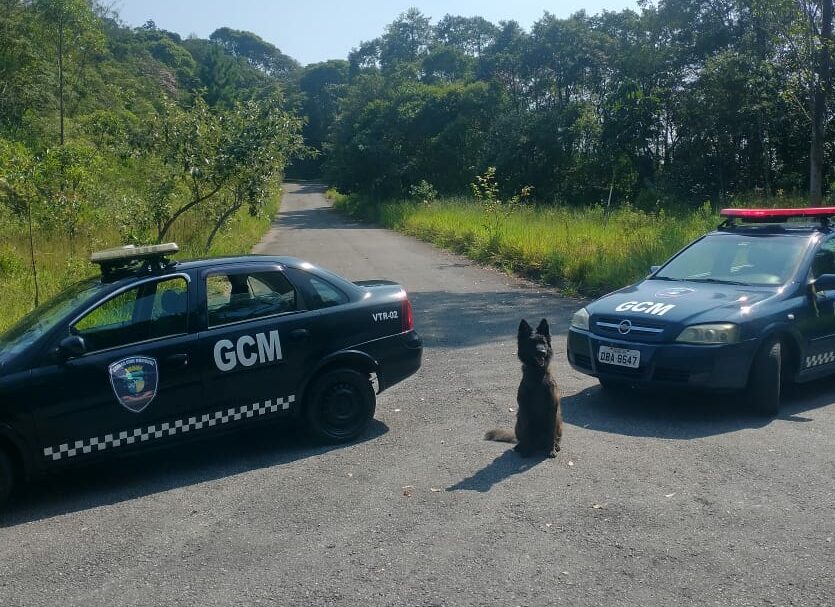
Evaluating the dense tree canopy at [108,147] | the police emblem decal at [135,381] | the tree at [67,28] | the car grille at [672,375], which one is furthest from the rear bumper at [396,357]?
the tree at [67,28]

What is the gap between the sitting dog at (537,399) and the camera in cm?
609

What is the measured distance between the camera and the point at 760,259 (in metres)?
8.09

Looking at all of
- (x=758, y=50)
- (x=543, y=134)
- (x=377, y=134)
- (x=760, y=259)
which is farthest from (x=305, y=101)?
(x=760, y=259)

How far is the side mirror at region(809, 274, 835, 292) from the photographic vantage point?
24.6 ft

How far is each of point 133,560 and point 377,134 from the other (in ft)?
147

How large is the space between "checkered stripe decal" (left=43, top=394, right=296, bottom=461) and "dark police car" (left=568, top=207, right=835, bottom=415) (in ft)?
9.48

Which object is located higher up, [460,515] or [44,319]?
[44,319]

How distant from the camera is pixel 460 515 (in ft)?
16.9

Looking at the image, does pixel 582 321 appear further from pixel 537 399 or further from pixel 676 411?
pixel 537 399

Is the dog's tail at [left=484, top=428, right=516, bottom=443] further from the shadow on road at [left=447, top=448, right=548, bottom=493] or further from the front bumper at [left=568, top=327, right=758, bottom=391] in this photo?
the front bumper at [left=568, top=327, right=758, bottom=391]

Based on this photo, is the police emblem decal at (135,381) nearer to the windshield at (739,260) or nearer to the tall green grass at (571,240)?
the windshield at (739,260)

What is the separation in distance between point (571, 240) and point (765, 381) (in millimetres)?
11072

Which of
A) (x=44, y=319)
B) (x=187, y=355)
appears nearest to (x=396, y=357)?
(x=187, y=355)

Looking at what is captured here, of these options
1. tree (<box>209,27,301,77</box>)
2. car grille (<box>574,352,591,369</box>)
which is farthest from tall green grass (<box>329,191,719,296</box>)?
tree (<box>209,27,301,77</box>)
